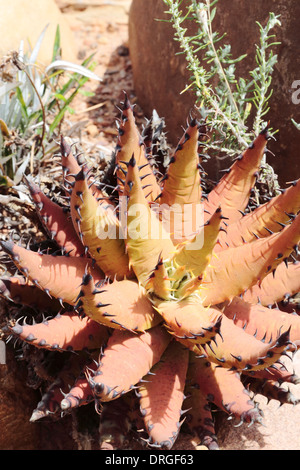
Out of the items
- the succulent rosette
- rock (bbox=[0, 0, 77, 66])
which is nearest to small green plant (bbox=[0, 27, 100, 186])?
rock (bbox=[0, 0, 77, 66])

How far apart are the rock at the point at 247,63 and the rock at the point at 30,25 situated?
44 cm

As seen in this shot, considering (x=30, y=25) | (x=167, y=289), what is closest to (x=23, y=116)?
(x=30, y=25)

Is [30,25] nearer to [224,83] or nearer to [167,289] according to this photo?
[224,83]

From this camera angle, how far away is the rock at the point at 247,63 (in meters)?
1.30

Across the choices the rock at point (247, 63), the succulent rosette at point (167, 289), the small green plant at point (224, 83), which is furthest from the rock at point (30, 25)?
the succulent rosette at point (167, 289)

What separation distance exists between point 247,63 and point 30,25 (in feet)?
3.09

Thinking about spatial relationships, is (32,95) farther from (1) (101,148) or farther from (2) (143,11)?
(2) (143,11)

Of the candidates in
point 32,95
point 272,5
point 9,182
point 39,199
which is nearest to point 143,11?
point 32,95

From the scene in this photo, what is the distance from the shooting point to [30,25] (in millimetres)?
1918

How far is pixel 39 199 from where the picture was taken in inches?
47.3

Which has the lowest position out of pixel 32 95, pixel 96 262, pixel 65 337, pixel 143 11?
pixel 65 337

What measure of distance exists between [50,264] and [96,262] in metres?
0.10

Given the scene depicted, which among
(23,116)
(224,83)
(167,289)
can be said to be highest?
(224,83)

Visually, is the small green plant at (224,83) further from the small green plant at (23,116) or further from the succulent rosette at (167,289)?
the small green plant at (23,116)
